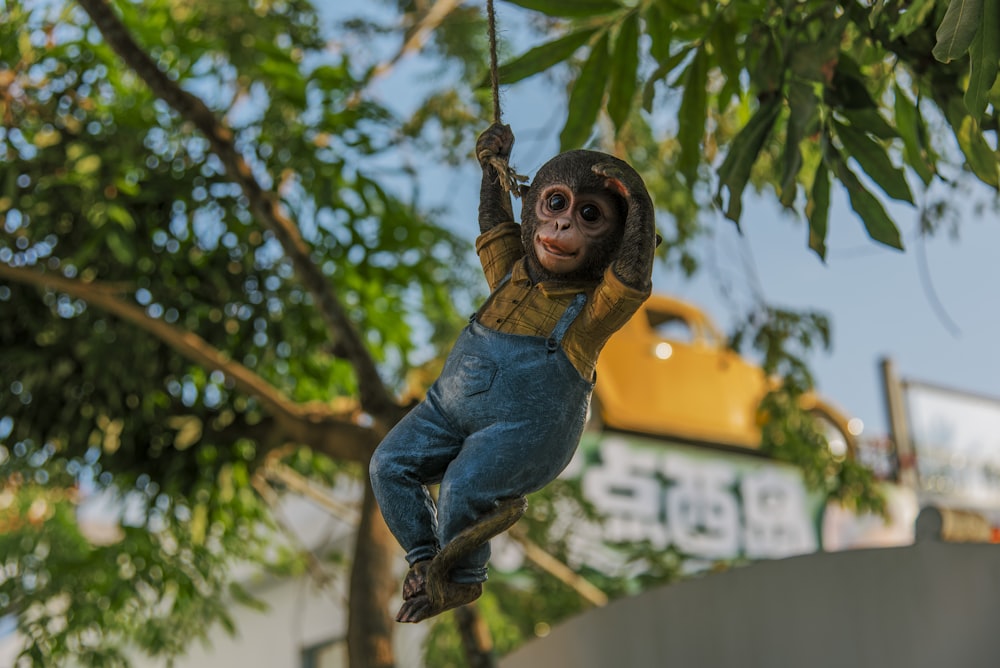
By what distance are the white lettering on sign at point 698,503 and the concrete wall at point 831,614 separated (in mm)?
3770

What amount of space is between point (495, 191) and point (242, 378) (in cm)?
254

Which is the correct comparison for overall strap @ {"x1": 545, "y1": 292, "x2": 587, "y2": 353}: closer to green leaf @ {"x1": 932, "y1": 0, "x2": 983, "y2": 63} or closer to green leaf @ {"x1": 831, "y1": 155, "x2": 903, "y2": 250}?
green leaf @ {"x1": 932, "y1": 0, "x2": 983, "y2": 63}

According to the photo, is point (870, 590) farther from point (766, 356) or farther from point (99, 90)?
point (99, 90)

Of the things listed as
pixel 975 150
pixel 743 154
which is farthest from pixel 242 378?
pixel 975 150

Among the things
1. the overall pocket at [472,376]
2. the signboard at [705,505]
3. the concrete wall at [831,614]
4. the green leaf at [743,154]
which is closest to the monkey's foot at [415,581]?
the overall pocket at [472,376]

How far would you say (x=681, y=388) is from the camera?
8.27m

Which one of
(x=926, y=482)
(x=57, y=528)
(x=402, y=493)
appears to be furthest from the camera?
(x=926, y=482)

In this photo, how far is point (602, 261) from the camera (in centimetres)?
134

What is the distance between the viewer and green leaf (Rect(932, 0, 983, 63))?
152 centimetres

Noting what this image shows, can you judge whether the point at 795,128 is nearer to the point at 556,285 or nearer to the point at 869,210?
the point at 869,210

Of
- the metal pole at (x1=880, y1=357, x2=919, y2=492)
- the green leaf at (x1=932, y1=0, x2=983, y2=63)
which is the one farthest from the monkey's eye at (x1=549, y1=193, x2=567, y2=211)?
the metal pole at (x1=880, y1=357, x2=919, y2=492)

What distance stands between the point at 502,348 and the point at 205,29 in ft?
11.6

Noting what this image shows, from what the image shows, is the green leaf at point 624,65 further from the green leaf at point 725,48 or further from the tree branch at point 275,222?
the tree branch at point 275,222

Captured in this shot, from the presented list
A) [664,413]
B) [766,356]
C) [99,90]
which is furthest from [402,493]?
[664,413]
